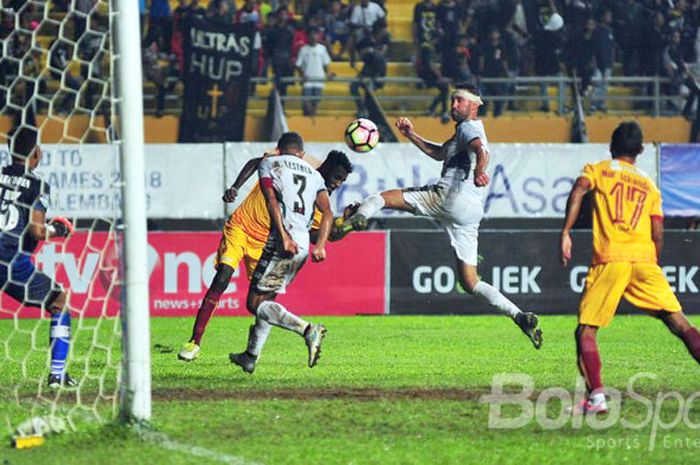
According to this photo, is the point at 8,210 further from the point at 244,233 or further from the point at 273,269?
the point at 244,233

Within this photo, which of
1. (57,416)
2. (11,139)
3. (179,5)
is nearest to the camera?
(57,416)

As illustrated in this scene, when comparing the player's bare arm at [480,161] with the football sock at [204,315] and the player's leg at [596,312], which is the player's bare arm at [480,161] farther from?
the player's leg at [596,312]

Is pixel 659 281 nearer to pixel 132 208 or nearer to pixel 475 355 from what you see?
pixel 132 208

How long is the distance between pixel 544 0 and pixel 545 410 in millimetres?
19137

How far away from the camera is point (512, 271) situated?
68.8 ft

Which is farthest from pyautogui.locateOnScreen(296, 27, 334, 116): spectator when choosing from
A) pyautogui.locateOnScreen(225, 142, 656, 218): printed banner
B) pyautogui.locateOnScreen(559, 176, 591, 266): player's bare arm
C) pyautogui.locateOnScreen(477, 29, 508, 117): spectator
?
pyautogui.locateOnScreen(559, 176, 591, 266): player's bare arm

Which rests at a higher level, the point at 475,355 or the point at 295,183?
the point at 295,183

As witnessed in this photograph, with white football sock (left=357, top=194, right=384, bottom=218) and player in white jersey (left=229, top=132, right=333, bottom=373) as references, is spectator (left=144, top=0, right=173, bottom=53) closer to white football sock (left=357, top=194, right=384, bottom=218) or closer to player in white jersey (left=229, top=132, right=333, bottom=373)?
white football sock (left=357, top=194, right=384, bottom=218)

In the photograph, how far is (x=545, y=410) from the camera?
924cm

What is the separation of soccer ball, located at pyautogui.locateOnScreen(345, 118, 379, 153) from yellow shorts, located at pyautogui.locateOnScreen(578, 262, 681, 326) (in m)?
4.79

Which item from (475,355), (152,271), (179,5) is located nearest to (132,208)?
(475,355)

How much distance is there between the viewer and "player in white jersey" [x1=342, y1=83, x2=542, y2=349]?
12.5m

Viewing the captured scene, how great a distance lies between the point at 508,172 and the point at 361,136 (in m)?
9.90

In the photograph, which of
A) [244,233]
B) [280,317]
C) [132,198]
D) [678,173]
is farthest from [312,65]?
[132,198]
